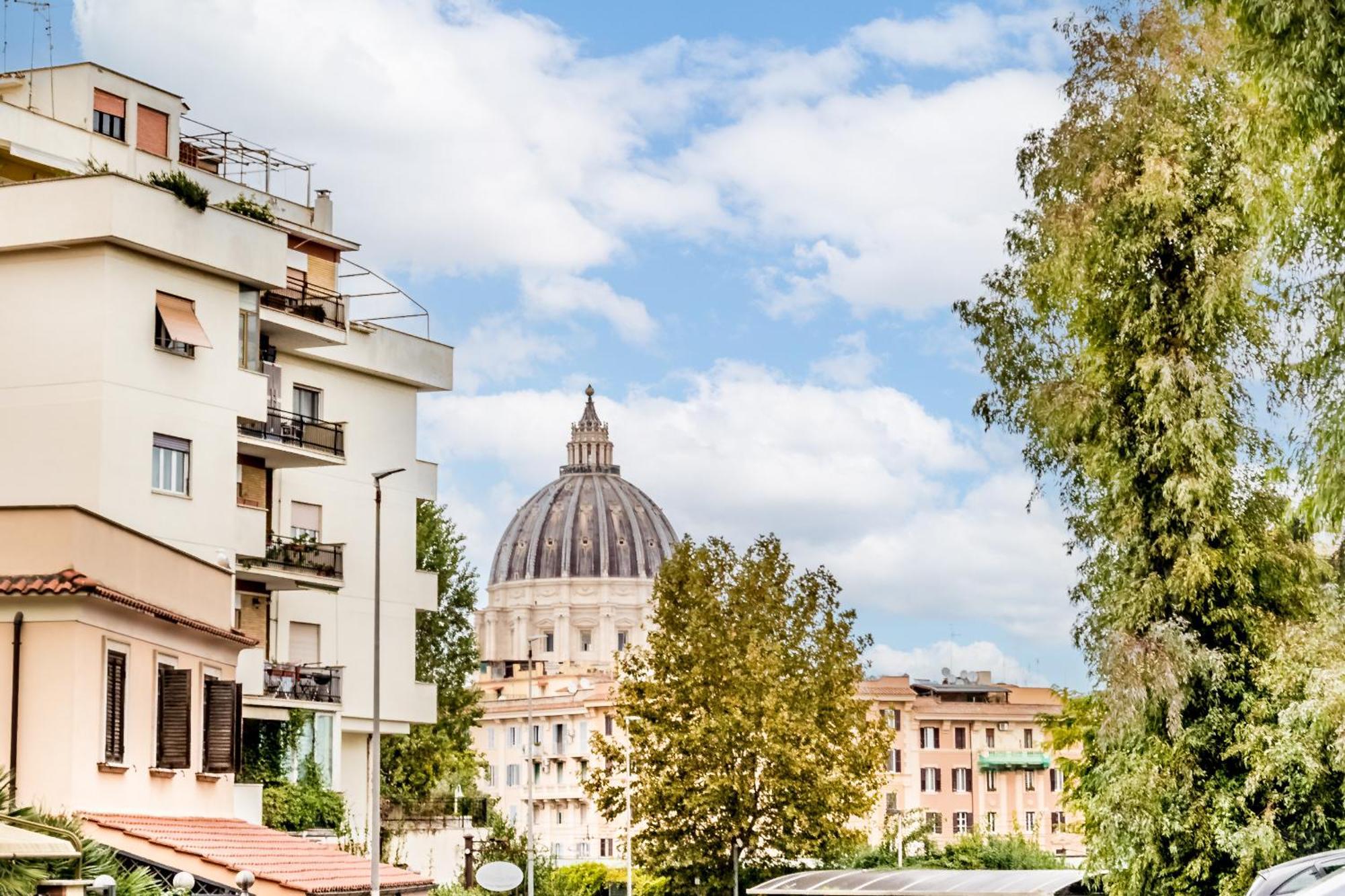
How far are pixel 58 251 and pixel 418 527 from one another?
33.0 m

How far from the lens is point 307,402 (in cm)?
4669

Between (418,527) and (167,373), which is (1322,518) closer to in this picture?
(167,373)

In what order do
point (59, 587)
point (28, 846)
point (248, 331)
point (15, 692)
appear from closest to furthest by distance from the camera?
point (28, 846)
point (59, 587)
point (15, 692)
point (248, 331)

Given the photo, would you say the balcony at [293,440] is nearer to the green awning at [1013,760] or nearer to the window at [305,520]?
the window at [305,520]

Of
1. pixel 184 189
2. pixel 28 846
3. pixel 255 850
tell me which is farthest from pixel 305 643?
pixel 28 846

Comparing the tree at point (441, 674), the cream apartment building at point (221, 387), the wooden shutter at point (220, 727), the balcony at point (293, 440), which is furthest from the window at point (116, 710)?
the tree at point (441, 674)

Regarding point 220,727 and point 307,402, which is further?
point 307,402

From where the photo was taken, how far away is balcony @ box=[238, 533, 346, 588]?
43031 millimetres

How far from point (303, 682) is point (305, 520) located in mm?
4201

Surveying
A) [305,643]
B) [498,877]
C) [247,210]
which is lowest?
[498,877]


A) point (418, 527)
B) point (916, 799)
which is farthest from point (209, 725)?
point (916, 799)

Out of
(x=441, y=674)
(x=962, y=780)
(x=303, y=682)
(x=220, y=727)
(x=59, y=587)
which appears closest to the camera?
(x=59, y=587)

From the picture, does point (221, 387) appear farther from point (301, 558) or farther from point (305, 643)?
point (305, 643)

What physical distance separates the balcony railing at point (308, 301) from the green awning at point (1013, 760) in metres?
93.5
